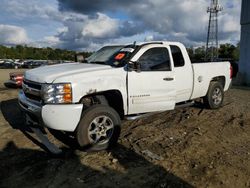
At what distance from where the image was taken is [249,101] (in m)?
9.18

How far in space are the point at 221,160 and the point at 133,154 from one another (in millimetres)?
1379

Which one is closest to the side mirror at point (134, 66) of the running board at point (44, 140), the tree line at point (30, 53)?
the running board at point (44, 140)

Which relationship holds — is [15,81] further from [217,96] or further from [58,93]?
[58,93]

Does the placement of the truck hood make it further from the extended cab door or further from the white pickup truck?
the extended cab door

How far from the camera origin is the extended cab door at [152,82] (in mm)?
5484

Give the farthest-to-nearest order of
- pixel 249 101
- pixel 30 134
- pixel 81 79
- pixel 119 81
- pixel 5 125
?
pixel 249 101, pixel 5 125, pixel 30 134, pixel 119 81, pixel 81 79

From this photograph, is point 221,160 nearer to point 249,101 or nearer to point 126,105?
point 126,105

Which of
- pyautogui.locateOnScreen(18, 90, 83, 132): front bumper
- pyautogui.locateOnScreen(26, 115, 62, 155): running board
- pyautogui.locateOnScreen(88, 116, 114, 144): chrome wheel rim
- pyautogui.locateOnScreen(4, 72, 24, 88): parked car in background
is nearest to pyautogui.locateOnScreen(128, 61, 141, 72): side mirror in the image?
pyautogui.locateOnScreen(88, 116, 114, 144): chrome wheel rim

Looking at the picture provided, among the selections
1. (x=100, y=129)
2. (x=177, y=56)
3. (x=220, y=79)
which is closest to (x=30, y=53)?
(x=220, y=79)

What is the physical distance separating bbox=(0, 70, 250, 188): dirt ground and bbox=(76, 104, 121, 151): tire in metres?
0.16

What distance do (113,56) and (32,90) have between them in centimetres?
176

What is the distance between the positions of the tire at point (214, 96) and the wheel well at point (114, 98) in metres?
3.02

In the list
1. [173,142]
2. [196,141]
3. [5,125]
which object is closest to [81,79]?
[173,142]

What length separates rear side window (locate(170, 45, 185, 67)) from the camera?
639 centimetres
